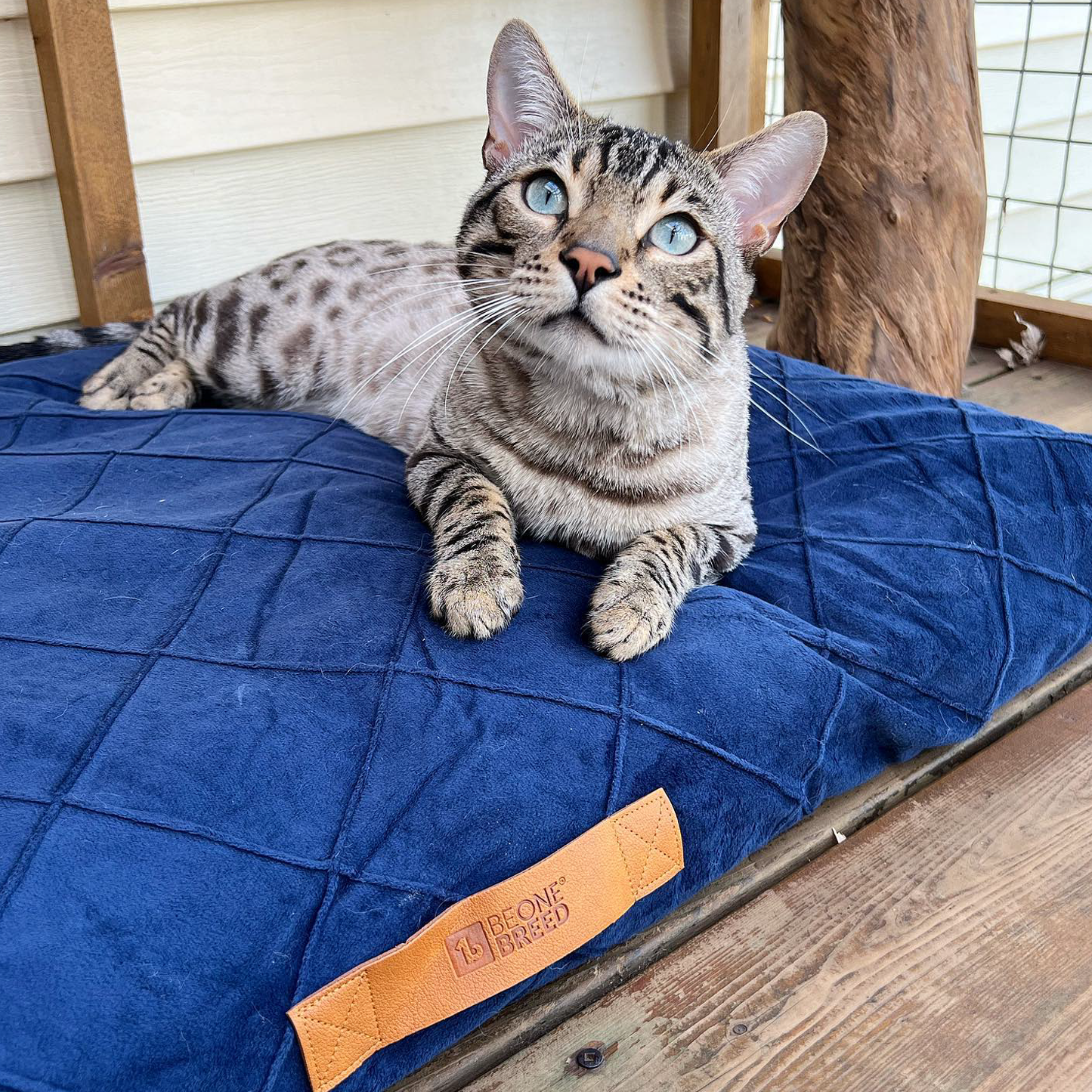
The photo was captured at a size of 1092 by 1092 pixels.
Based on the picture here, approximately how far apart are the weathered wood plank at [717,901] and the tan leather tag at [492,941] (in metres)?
0.07

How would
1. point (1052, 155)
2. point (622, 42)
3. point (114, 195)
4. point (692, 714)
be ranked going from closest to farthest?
point (692, 714) < point (114, 195) < point (622, 42) < point (1052, 155)

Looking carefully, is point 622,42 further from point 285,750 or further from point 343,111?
point 285,750

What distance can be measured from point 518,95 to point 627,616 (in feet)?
2.94

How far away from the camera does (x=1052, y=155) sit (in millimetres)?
5168

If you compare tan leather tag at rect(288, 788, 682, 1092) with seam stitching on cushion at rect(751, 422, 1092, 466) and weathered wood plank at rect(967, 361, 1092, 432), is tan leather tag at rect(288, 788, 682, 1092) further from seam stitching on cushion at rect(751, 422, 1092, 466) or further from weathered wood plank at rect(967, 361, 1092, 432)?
weathered wood plank at rect(967, 361, 1092, 432)

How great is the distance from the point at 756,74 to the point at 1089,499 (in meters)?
2.26

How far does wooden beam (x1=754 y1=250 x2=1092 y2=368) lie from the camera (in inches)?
122

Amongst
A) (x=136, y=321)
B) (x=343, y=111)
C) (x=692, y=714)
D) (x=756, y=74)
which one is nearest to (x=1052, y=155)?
(x=756, y=74)

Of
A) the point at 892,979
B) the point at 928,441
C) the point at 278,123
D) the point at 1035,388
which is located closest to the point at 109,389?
the point at 278,123

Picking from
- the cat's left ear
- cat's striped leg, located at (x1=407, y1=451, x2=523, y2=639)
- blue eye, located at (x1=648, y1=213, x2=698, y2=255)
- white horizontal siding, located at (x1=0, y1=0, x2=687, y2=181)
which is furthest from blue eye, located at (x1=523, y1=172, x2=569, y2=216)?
white horizontal siding, located at (x1=0, y1=0, x2=687, y2=181)

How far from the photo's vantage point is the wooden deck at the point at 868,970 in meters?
1.19

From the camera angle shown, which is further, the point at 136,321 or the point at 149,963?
the point at 136,321

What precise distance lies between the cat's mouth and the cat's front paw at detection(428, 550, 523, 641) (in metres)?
0.34

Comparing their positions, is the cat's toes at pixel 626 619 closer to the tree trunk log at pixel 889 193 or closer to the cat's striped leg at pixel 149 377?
the cat's striped leg at pixel 149 377
